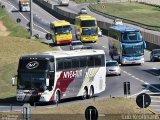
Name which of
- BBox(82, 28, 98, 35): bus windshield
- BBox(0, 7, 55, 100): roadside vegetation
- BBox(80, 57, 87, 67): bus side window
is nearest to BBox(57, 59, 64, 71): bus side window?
BBox(80, 57, 87, 67): bus side window

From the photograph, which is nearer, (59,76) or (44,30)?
(59,76)

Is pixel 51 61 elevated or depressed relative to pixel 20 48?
elevated

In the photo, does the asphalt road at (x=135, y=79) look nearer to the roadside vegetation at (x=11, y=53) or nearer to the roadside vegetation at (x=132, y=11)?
the roadside vegetation at (x=11, y=53)

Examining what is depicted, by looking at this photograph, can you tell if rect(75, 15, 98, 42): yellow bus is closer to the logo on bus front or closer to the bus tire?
the bus tire

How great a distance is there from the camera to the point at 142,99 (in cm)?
3534

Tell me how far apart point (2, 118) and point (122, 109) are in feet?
38.4

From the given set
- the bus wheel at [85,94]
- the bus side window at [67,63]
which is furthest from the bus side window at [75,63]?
the bus wheel at [85,94]

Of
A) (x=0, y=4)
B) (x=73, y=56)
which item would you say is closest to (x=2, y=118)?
(x=73, y=56)

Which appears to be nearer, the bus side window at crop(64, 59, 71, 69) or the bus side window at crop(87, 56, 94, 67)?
the bus side window at crop(64, 59, 71, 69)

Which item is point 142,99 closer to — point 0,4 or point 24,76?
point 24,76

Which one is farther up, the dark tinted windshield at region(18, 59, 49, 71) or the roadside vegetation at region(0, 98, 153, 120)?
the dark tinted windshield at region(18, 59, 49, 71)

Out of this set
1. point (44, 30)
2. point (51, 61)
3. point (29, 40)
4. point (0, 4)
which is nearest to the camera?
point (51, 61)

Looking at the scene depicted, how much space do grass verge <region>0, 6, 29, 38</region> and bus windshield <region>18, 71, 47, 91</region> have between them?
6064 cm

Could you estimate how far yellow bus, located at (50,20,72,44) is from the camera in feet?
320
